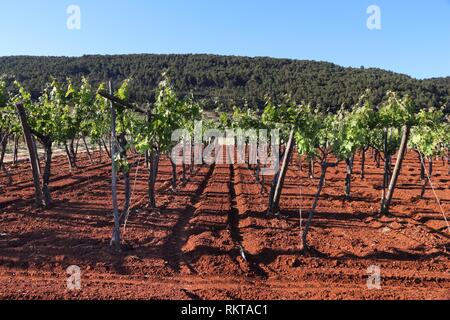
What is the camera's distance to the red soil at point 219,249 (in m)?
6.51

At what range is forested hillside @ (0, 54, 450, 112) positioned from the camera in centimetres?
7269

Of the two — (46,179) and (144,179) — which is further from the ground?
(46,179)

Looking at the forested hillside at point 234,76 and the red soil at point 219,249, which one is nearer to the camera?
the red soil at point 219,249

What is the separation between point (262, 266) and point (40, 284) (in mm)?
3994

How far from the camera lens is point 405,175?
21.2m

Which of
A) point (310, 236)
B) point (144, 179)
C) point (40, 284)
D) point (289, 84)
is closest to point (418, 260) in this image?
point (310, 236)

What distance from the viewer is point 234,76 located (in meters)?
94.7

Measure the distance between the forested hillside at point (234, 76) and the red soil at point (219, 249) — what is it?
53.7 metres

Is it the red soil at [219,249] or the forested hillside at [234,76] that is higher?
the forested hillside at [234,76]

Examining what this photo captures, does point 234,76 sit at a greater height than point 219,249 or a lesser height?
greater

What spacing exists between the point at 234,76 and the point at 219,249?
89.2m

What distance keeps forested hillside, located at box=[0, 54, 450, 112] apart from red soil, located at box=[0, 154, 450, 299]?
53721mm

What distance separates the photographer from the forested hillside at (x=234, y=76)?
238 ft
